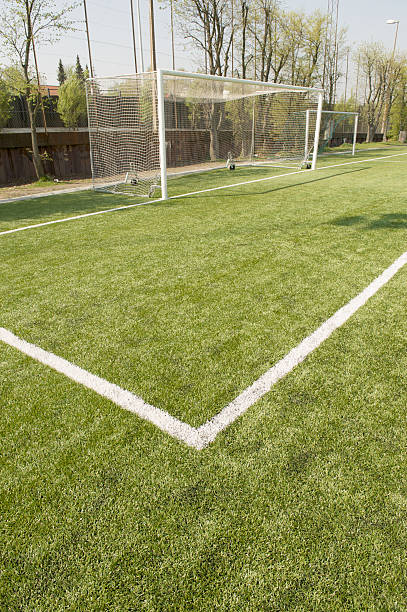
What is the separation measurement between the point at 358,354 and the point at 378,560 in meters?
1.51

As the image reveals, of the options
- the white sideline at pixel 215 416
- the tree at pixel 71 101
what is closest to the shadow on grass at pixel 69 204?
the white sideline at pixel 215 416

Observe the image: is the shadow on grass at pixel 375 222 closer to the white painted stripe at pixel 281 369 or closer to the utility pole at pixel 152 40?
the white painted stripe at pixel 281 369

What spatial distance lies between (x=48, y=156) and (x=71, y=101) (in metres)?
5.96

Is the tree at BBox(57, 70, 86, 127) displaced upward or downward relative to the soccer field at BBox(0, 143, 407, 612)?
upward

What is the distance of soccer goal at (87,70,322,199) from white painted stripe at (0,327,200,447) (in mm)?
6713

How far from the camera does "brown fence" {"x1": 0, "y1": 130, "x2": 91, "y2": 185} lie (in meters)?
13.2

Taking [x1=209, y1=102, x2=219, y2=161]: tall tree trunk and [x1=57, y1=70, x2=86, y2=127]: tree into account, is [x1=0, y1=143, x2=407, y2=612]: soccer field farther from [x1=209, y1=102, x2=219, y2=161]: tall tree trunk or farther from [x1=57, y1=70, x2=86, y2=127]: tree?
[x1=57, y1=70, x2=86, y2=127]: tree

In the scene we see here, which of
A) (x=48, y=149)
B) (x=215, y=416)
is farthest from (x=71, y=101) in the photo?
(x=215, y=416)

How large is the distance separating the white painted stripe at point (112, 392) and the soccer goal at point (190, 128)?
6.71m

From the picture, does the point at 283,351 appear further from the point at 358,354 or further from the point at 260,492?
the point at 260,492

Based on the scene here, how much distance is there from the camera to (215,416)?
2.20 metres

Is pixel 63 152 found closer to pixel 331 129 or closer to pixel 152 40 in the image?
pixel 152 40

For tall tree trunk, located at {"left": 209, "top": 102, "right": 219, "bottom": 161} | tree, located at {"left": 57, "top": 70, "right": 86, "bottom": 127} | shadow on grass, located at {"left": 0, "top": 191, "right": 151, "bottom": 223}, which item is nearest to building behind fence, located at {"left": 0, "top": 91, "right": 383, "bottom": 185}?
tall tree trunk, located at {"left": 209, "top": 102, "right": 219, "bottom": 161}

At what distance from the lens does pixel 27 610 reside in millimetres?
1326
